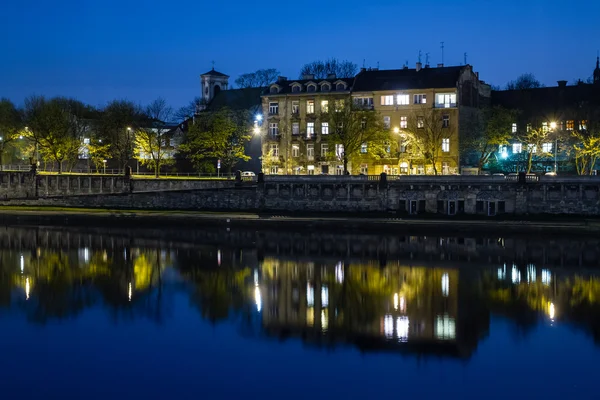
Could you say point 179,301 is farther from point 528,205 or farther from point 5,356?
point 528,205

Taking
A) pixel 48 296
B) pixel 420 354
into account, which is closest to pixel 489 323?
pixel 420 354

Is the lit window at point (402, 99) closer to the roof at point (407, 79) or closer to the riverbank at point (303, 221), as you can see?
the roof at point (407, 79)

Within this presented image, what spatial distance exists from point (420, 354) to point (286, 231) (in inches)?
1557

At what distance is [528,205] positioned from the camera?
240 ft

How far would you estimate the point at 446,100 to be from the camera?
289ft

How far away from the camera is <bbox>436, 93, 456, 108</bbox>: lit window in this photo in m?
87.8

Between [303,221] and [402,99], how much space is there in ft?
82.7

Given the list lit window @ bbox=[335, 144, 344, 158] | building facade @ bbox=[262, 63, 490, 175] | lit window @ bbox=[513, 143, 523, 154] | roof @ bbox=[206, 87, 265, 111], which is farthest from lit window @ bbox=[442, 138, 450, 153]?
roof @ bbox=[206, 87, 265, 111]

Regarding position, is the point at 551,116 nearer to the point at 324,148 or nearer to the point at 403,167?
the point at 403,167

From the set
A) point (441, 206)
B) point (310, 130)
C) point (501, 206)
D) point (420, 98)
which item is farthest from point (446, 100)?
point (501, 206)

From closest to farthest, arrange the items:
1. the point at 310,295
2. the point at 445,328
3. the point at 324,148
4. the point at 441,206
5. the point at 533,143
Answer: the point at 445,328, the point at 310,295, the point at 441,206, the point at 533,143, the point at 324,148

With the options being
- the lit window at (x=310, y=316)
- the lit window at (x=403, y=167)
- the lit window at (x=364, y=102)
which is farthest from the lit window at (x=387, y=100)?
the lit window at (x=310, y=316)

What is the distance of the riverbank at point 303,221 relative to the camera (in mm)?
67475

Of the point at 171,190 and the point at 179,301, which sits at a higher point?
the point at 171,190
